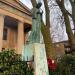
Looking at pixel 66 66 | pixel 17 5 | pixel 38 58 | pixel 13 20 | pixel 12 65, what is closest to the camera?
pixel 38 58

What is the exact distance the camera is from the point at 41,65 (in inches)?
298

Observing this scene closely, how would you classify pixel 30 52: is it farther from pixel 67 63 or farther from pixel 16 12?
pixel 16 12

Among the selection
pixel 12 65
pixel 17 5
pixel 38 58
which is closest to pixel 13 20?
pixel 17 5

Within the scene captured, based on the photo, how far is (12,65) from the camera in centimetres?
840

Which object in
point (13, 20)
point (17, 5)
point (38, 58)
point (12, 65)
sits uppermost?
point (17, 5)

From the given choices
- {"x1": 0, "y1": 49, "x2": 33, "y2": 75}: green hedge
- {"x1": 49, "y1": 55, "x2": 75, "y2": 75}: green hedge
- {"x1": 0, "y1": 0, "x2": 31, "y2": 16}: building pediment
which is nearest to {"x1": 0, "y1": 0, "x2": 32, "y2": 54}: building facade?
{"x1": 0, "y1": 0, "x2": 31, "y2": 16}: building pediment

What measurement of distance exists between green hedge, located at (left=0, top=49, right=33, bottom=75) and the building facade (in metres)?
15.2

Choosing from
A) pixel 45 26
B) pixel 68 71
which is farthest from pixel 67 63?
pixel 45 26

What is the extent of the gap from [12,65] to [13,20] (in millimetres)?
20861

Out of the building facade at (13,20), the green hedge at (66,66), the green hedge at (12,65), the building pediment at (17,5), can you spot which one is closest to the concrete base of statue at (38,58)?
the green hedge at (12,65)

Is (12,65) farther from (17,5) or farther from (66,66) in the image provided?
(17,5)

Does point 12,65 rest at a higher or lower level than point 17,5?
lower

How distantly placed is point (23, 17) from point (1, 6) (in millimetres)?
4288

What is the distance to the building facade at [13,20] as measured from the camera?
83.4ft
